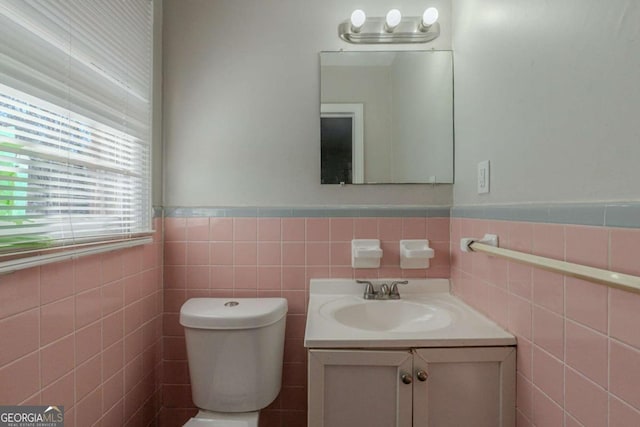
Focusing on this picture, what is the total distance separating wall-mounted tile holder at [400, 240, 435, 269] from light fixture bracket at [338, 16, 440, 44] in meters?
0.98

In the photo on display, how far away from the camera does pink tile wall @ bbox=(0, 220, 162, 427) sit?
0.78 metres

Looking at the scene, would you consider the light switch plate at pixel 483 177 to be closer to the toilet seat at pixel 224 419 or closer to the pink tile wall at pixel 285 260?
the pink tile wall at pixel 285 260

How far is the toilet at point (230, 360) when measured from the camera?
1.21 m

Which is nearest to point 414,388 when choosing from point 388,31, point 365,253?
point 365,253

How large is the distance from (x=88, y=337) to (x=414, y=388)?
1.07m

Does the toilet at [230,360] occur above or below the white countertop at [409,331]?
below

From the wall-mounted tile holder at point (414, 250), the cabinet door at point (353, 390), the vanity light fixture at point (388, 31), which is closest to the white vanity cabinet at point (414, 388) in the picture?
the cabinet door at point (353, 390)

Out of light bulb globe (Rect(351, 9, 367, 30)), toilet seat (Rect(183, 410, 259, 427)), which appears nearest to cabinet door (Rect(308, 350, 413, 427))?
toilet seat (Rect(183, 410, 259, 427))

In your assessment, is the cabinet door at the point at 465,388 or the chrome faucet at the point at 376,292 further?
the chrome faucet at the point at 376,292

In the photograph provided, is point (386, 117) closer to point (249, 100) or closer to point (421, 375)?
point (249, 100)

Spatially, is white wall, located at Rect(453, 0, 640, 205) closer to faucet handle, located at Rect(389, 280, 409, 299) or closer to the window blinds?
faucet handle, located at Rect(389, 280, 409, 299)

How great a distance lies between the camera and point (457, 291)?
4.59ft

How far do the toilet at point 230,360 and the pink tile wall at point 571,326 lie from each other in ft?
2.89

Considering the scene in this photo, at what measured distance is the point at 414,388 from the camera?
94 centimetres
